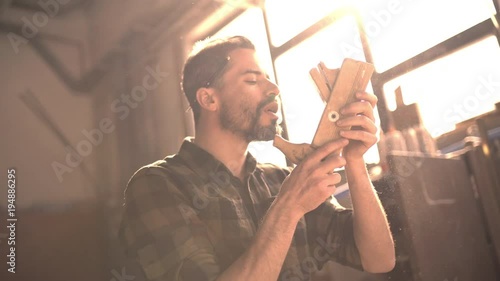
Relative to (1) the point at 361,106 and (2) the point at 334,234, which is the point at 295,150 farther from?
(2) the point at 334,234

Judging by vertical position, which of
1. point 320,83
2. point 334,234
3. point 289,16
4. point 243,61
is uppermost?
point 289,16

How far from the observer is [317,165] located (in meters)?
0.54

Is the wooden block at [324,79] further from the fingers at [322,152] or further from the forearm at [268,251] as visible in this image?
the forearm at [268,251]

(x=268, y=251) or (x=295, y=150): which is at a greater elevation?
(x=295, y=150)

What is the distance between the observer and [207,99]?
0.81 meters

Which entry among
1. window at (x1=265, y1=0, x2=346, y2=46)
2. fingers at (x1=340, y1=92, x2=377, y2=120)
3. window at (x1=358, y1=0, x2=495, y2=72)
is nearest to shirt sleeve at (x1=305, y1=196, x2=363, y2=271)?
fingers at (x1=340, y1=92, x2=377, y2=120)

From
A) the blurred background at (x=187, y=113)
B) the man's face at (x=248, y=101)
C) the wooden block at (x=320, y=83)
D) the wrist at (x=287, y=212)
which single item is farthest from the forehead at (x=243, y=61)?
the wrist at (x=287, y=212)

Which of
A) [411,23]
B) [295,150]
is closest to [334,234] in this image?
[295,150]

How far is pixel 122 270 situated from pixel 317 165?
1.15ft

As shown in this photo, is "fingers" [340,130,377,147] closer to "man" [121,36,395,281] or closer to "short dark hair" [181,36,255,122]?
"man" [121,36,395,281]

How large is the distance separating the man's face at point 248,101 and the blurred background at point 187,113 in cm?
6

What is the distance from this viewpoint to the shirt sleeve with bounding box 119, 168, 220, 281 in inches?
22.1

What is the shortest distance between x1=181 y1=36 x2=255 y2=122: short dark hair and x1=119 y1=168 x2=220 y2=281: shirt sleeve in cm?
23

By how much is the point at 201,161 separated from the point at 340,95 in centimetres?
28
